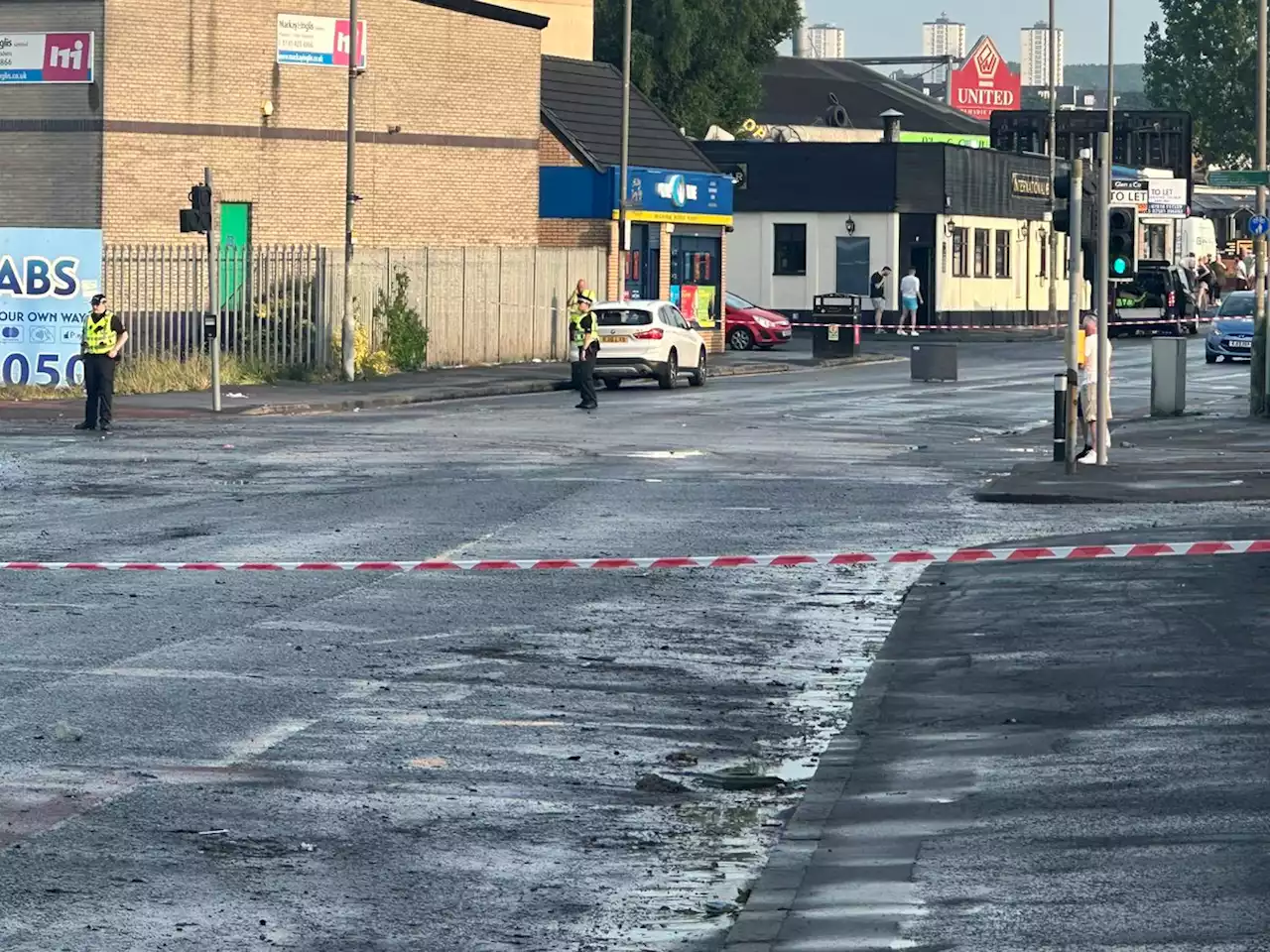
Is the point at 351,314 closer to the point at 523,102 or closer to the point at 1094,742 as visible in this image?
the point at 523,102

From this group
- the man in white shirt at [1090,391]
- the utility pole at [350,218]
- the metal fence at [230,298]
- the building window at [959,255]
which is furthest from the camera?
the building window at [959,255]

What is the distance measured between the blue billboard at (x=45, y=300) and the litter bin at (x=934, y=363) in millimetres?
15354

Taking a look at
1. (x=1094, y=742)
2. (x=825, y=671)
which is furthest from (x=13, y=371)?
(x=1094, y=742)

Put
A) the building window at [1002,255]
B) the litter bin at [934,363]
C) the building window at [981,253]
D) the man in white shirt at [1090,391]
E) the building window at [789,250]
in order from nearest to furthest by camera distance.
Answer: the man in white shirt at [1090,391]
the litter bin at [934,363]
the building window at [789,250]
the building window at [981,253]
the building window at [1002,255]

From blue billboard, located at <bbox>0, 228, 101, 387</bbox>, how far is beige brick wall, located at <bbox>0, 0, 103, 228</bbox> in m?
4.20

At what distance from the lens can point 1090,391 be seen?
26172 millimetres

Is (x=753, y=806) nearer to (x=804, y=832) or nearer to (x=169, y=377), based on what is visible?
(x=804, y=832)

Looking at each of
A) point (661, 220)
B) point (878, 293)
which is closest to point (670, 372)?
point (661, 220)

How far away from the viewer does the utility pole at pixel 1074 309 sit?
2417cm

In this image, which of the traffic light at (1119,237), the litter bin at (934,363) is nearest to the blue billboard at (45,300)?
the litter bin at (934,363)

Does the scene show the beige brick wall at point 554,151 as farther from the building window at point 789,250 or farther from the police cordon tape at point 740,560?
the police cordon tape at point 740,560

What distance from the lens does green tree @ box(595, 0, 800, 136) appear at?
8494 centimetres

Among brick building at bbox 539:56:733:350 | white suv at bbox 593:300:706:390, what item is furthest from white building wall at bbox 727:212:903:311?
white suv at bbox 593:300:706:390

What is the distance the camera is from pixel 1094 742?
34.4ft
